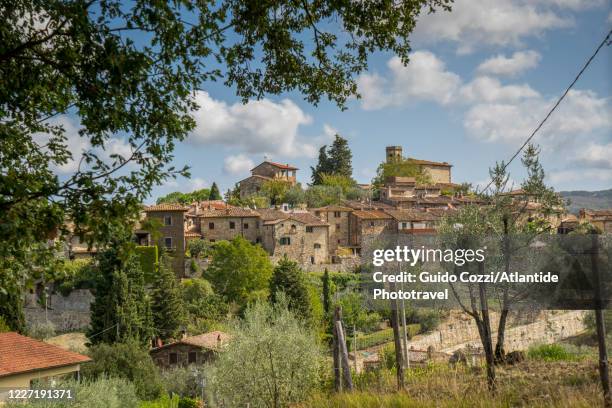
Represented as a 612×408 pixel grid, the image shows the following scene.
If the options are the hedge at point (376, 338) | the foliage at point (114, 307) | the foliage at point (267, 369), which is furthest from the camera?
the hedge at point (376, 338)

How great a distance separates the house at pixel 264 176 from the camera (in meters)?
75.7

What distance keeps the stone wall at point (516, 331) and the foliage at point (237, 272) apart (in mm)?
12574

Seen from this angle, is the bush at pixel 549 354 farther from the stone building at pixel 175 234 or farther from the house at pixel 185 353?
the stone building at pixel 175 234

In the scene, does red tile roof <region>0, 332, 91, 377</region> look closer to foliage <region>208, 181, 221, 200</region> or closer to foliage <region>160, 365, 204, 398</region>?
foliage <region>160, 365, 204, 398</region>

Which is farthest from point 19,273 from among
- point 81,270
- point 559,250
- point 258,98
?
point 81,270

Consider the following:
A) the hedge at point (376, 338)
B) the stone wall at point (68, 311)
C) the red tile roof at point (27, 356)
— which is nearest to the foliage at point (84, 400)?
the red tile roof at point (27, 356)

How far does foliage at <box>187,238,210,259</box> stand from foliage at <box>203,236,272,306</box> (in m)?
3.78

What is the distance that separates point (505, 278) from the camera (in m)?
9.99

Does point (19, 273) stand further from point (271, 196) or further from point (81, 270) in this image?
point (271, 196)

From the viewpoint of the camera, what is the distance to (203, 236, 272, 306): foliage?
132 feet

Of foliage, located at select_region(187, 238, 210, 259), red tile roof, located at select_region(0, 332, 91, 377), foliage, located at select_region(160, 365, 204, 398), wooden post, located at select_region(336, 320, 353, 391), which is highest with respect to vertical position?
foliage, located at select_region(187, 238, 210, 259)

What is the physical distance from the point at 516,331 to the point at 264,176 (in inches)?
2386

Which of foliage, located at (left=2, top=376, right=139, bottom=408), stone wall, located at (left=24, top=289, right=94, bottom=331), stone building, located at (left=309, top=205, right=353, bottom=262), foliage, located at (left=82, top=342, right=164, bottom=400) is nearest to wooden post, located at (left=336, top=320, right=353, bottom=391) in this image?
foliage, located at (left=2, top=376, right=139, bottom=408)

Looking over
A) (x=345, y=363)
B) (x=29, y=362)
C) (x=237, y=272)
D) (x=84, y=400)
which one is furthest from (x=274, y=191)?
(x=345, y=363)
